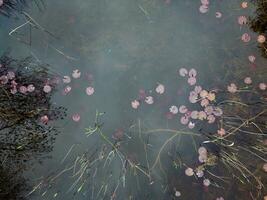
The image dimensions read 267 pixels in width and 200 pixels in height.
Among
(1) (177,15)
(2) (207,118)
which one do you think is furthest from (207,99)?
(1) (177,15)

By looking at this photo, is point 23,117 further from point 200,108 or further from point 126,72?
point 200,108

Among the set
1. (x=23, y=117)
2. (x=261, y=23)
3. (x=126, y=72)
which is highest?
(x=261, y=23)

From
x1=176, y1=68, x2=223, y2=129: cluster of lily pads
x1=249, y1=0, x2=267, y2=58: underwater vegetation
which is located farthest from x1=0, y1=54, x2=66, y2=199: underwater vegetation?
x1=249, y1=0, x2=267, y2=58: underwater vegetation

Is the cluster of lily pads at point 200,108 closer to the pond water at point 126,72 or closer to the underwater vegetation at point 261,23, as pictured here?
the pond water at point 126,72

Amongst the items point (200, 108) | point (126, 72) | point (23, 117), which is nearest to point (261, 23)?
point (200, 108)

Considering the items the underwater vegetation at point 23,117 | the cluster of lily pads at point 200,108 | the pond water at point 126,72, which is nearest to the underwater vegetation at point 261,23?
the pond water at point 126,72
